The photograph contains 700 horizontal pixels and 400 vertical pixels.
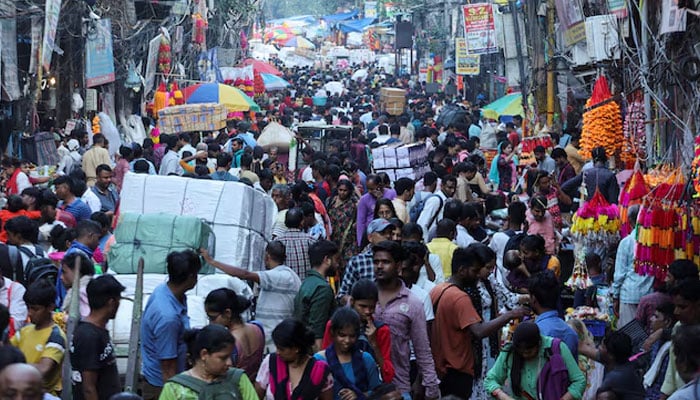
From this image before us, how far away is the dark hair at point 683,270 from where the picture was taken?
319 inches

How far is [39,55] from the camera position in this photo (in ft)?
61.4

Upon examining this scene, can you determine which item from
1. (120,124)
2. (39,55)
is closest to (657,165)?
(39,55)

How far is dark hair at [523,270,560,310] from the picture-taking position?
7207 millimetres

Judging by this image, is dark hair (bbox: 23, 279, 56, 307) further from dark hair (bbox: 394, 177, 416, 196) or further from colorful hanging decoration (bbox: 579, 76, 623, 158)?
colorful hanging decoration (bbox: 579, 76, 623, 158)

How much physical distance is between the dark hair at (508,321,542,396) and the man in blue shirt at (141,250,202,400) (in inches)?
70.7

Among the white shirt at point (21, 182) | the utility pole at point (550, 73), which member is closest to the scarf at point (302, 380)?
the white shirt at point (21, 182)

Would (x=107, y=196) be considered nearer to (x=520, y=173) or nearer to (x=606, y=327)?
(x=606, y=327)

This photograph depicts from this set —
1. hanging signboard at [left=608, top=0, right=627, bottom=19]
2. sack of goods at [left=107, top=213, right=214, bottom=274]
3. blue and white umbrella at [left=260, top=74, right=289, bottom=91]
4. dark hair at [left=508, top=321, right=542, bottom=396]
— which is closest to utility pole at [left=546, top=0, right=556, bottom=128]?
hanging signboard at [left=608, top=0, right=627, bottom=19]

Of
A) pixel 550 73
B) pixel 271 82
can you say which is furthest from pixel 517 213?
pixel 271 82

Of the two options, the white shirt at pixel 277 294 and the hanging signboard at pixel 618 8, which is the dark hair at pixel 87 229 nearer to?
the white shirt at pixel 277 294

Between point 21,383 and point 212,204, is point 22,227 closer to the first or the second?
point 212,204

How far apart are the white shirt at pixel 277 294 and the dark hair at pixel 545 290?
188 cm

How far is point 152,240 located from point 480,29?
2230 centimetres

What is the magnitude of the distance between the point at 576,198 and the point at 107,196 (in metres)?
5.79
